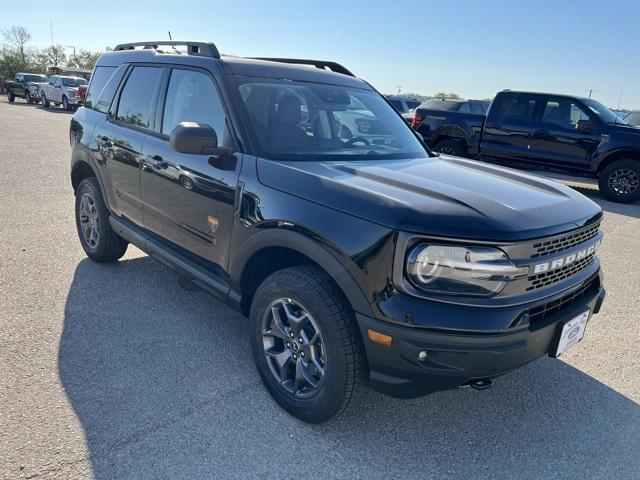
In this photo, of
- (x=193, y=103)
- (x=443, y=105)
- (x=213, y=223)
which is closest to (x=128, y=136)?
(x=193, y=103)

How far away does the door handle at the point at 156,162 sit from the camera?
11.3 feet

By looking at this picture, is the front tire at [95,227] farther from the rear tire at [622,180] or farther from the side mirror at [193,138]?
the rear tire at [622,180]

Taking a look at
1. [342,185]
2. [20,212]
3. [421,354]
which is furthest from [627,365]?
[20,212]

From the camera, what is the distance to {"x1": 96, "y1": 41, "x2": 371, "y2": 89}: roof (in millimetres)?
3215

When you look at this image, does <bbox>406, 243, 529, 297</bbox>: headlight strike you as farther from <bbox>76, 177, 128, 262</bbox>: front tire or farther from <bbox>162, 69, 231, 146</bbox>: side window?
<bbox>76, 177, 128, 262</bbox>: front tire

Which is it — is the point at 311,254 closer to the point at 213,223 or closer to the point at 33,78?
the point at 213,223

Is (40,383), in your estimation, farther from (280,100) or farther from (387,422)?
(280,100)

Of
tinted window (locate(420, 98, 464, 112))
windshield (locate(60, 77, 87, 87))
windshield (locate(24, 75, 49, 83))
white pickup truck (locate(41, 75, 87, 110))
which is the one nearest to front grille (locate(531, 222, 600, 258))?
tinted window (locate(420, 98, 464, 112))

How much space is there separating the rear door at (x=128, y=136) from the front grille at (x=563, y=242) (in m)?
2.79

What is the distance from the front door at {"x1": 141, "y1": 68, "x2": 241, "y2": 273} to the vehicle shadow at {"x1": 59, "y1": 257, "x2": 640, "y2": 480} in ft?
2.37

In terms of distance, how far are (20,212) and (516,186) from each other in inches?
236

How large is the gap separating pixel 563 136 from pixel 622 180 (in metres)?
1.35

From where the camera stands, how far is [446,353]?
2.11 meters

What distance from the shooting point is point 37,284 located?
13.8ft
